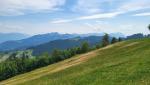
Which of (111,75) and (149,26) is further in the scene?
(149,26)

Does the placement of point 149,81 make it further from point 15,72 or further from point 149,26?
point 15,72

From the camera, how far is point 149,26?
142375 millimetres

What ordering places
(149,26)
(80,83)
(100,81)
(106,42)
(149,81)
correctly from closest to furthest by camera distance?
(149,81), (100,81), (80,83), (149,26), (106,42)

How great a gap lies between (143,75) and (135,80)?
80.0 inches

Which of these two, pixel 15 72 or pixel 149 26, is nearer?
pixel 149 26

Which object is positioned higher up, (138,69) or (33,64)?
(138,69)

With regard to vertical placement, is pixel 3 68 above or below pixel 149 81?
below

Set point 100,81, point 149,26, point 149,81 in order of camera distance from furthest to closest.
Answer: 1. point 149,26
2. point 100,81
3. point 149,81

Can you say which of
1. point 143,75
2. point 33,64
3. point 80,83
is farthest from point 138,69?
point 33,64

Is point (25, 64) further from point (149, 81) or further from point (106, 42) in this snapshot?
point (149, 81)

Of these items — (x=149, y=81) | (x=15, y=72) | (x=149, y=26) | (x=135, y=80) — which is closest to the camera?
(x=149, y=81)

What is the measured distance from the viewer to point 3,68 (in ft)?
556

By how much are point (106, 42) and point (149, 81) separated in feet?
494

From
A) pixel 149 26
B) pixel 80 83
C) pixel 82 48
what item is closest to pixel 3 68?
pixel 82 48
